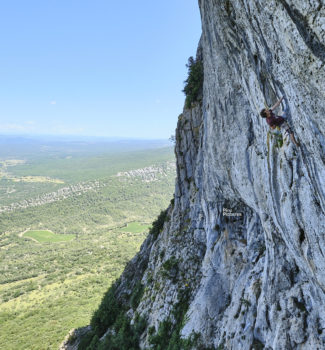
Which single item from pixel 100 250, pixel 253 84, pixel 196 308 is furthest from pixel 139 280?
pixel 100 250

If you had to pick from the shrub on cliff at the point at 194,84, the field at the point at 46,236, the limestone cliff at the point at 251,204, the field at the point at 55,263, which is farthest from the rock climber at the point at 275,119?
the field at the point at 46,236

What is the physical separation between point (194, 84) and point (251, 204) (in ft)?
49.1

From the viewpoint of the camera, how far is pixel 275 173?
8719mm

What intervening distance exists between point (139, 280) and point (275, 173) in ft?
76.5

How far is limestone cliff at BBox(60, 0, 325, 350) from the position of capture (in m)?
6.26

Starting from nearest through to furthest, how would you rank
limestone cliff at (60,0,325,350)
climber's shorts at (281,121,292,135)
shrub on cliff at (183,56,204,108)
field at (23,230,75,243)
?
1. limestone cliff at (60,0,325,350)
2. climber's shorts at (281,121,292,135)
3. shrub on cliff at (183,56,204,108)
4. field at (23,230,75,243)

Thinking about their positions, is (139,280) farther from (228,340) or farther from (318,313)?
(318,313)

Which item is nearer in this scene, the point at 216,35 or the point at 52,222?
the point at 216,35

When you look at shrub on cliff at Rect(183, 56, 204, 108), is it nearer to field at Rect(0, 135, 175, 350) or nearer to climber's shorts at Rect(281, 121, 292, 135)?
climber's shorts at Rect(281, 121, 292, 135)

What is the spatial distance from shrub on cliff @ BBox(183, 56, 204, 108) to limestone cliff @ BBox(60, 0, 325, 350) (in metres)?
1.35

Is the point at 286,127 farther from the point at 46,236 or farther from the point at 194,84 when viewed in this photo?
the point at 46,236

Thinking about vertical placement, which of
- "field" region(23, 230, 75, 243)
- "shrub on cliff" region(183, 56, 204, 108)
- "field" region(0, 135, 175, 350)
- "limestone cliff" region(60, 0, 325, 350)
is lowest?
"field" region(23, 230, 75, 243)

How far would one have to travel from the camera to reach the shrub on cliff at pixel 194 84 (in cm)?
2162

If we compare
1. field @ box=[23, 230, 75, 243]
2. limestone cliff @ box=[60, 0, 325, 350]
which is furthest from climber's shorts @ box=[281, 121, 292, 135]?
field @ box=[23, 230, 75, 243]
